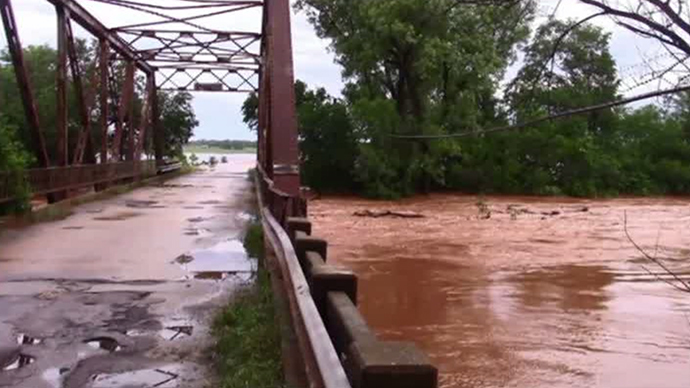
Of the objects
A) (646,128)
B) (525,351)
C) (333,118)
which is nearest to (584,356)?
(525,351)

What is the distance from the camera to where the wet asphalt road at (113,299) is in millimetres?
4848

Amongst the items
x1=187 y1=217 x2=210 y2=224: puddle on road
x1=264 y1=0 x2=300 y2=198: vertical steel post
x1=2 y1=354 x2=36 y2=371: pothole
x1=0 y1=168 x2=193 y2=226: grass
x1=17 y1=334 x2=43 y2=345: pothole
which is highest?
x1=264 y1=0 x2=300 y2=198: vertical steel post

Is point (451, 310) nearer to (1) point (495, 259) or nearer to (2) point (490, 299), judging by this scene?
(2) point (490, 299)

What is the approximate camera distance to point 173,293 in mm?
7305

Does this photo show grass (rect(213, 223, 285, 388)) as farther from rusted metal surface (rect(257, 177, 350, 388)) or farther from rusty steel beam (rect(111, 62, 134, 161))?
rusty steel beam (rect(111, 62, 134, 161))

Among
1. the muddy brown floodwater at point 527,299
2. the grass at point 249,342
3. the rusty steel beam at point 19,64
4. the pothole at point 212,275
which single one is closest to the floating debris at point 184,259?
the pothole at point 212,275

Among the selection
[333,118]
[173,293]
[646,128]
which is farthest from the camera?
[646,128]

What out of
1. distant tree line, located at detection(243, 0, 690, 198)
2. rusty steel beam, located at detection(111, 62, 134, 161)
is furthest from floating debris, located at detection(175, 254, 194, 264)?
distant tree line, located at detection(243, 0, 690, 198)

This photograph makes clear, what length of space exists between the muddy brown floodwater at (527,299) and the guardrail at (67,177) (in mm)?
6032

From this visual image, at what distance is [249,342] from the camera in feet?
17.3

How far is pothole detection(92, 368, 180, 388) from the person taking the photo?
4559mm

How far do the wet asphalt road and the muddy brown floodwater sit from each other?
2.72 m

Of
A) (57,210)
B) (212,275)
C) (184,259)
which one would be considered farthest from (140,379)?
(57,210)

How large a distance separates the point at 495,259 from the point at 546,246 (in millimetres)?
3333
